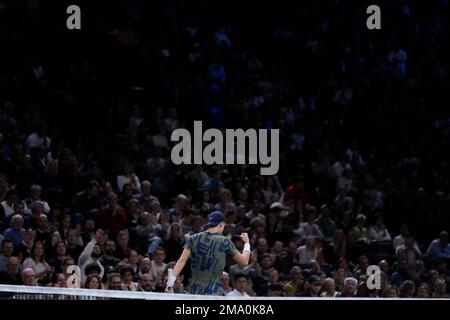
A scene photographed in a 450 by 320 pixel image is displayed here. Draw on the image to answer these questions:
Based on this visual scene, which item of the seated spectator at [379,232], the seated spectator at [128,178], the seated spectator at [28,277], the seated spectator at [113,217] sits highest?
the seated spectator at [128,178]

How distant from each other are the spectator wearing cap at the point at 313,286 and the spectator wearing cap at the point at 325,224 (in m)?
2.11

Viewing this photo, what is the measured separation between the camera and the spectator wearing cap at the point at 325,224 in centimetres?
1705

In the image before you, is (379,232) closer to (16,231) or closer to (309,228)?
(309,228)

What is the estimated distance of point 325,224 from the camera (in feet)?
56.2

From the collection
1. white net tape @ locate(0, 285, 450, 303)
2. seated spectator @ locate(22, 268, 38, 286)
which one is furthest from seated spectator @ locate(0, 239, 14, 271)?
white net tape @ locate(0, 285, 450, 303)

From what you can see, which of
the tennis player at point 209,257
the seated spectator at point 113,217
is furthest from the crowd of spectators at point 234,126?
the tennis player at point 209,257

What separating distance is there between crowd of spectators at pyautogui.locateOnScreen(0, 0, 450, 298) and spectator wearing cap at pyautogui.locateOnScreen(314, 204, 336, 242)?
2 centimetres

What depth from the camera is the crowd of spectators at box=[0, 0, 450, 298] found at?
15117 millimetres

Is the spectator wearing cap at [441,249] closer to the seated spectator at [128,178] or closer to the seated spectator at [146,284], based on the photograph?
the seated spectator at [128,178]

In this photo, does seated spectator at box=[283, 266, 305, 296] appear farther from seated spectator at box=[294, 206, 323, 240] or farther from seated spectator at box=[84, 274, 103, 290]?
seated spectator at box=[84, 274, 103, 290]

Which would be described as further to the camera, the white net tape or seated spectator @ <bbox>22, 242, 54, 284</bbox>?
seated spectator @ <bbox>22, 242, 54, 284</bbox>

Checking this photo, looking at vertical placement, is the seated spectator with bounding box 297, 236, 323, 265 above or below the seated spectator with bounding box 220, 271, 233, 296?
above

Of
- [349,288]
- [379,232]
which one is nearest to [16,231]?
[349,288]

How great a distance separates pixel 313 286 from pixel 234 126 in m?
5.64
